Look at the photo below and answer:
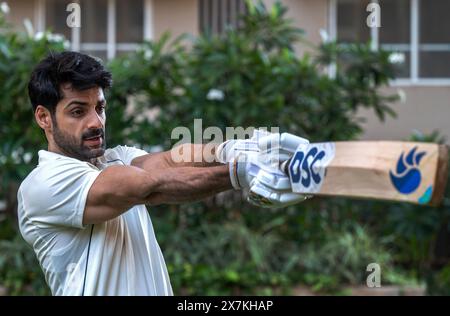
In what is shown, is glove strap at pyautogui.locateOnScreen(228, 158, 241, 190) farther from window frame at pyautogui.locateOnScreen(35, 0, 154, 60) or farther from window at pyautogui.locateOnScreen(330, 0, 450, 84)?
window frame at pyautogui.locateOnScreen(35, 0, 154, 60)

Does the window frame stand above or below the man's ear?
above

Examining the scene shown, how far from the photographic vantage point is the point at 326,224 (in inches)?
324

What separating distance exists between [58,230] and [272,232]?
4880 millimetres

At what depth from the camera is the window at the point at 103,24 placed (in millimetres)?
12609

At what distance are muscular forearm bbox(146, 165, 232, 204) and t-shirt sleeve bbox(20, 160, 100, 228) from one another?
27cm

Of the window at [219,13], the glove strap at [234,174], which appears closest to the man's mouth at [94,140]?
the glove strap at [234,174]

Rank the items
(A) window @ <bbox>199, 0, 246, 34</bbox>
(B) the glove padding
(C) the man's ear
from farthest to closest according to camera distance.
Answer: (A) window @ <bbox>199, 0, 246, 34</bbox> < (C) the man's ear < (B) the glove padding

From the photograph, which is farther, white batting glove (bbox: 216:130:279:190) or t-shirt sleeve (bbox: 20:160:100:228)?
t-shirt sleeve (bbox: 20:160:100:228)

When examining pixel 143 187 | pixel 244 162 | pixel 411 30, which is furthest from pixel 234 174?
pixel 411 30

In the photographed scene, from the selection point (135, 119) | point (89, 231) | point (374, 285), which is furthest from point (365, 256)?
point (89, 231)

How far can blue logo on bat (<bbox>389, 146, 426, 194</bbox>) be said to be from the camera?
103 inches

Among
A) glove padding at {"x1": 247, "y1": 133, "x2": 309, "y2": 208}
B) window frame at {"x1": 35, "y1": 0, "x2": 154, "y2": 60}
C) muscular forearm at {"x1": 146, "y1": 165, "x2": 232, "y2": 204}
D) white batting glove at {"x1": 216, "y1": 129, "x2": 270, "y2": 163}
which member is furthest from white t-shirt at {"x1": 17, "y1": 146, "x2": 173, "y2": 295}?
window frame at {"x1": 35, "y1": 0, "x2": 154, "y2": 60}

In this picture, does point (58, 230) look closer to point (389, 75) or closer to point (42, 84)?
point (42, 84)

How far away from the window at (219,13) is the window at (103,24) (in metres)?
1.33
